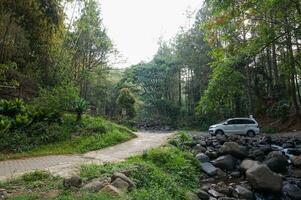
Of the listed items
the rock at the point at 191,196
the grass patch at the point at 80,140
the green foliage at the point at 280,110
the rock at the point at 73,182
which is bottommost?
the rock at the point at 191,196

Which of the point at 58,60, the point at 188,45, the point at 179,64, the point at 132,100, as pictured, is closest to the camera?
the point at 58,60

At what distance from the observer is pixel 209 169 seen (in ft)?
42.0

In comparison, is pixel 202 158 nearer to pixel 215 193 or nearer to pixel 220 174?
pixel 220 174

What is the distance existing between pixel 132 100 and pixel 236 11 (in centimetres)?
2288

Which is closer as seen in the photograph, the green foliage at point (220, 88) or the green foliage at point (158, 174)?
the green foliage at point (158, 174)

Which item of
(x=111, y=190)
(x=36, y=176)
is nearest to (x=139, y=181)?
(x=111, y=190)

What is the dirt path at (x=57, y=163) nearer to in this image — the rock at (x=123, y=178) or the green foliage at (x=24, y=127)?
the rock at (x=123, y=178)

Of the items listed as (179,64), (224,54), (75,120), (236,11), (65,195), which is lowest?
(65,195)

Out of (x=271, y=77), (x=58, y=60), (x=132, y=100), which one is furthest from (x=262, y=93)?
(x=58, y=60)

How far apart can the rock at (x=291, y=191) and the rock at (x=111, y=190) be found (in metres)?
6.04

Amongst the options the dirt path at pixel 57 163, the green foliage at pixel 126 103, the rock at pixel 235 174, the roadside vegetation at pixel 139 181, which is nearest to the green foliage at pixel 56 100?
the dirt path at pixel 57 163

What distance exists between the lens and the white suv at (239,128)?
25.8 meters

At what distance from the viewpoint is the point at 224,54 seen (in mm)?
12992

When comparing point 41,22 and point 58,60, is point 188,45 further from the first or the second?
point 41,22
